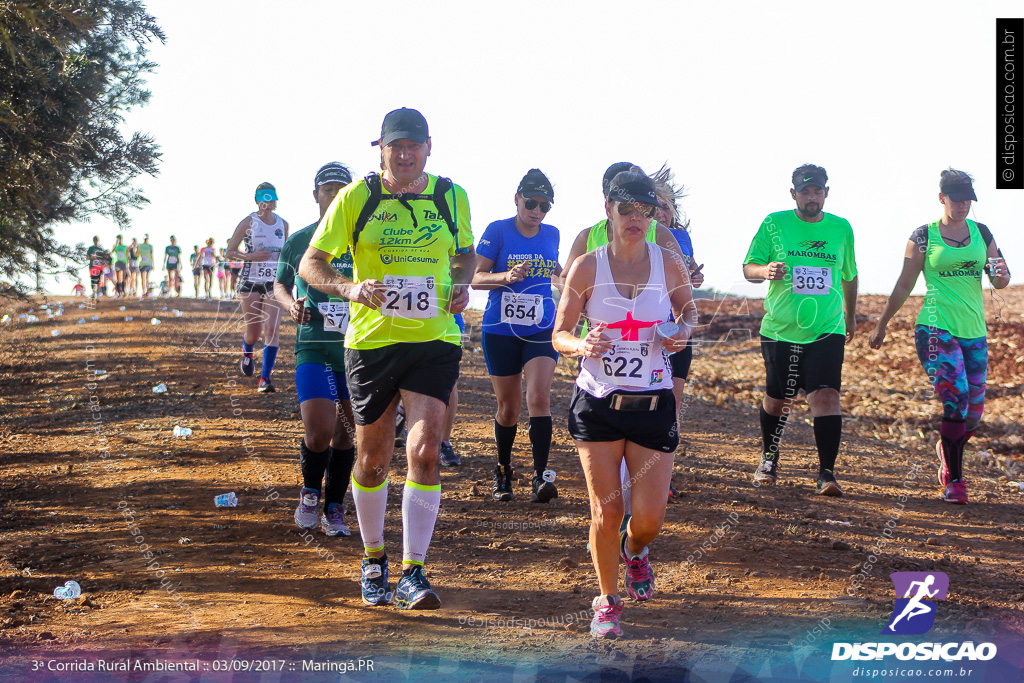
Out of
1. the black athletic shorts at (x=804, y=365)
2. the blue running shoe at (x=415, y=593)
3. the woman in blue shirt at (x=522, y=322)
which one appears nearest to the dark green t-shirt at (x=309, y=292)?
the woman in blue shirt at (x=522, y=322)

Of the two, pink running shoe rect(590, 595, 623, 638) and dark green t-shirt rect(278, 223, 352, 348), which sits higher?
dark green t-shirt rect(278, 223, 352, 348)

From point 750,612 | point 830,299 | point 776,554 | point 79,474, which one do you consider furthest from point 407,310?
point 79,474

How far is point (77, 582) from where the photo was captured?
5.29m

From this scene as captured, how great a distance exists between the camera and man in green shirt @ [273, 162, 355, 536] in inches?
229

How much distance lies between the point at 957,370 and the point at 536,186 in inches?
151

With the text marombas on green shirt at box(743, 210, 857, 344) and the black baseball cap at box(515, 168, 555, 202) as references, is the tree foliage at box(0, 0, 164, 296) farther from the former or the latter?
the text marombas on green shirt at box(743, 210, 857, 344)

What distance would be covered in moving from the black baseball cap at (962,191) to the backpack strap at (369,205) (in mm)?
5154

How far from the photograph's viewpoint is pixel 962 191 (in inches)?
293

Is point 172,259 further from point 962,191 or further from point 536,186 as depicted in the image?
point 962,191

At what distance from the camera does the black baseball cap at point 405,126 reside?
4641mm

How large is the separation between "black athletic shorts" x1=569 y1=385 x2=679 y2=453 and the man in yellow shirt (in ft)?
2.65

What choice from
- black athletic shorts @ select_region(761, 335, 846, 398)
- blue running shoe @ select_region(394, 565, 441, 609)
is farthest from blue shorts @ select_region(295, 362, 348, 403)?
black athletic shorts @ select_region(761, 335, 846, 398)

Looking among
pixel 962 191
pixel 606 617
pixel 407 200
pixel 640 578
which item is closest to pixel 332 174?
pixel 407 200

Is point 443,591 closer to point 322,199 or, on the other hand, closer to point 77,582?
point 77,582
